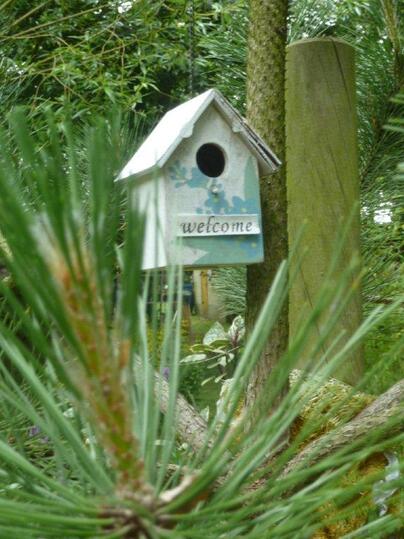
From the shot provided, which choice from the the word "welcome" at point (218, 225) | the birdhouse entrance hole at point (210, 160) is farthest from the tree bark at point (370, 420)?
the birdhouse entrance hole at point (210, 160)

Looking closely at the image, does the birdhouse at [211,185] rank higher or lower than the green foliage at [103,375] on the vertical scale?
higher

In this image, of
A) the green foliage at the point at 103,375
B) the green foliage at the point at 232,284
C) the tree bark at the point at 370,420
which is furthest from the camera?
the green foliage at the point at 232,284

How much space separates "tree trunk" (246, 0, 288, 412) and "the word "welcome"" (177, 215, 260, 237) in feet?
0.06

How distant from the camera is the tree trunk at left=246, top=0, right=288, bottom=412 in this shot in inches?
32.1

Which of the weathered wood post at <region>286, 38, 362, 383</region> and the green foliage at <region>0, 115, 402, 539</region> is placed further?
the weathered wood post at <region>286, 38, 362, 383</region>

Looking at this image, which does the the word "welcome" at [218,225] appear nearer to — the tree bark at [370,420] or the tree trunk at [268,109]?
the tree trunk at [268,109]

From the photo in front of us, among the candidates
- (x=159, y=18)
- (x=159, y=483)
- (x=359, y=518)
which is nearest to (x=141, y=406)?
(x=159, y=483)

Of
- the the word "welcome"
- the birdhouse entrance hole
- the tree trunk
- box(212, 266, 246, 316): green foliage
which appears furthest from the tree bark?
box(212, 266, 246, 316): green foliage

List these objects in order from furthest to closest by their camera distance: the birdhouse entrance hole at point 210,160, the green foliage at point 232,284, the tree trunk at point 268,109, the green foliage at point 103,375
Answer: the green foliage at point 232,284, the birdhouse entrance hole at point 210,160, the tree trunk at point 268,109, the green foliage at point 103,375

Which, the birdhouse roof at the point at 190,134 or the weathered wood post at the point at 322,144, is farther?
the weathered wood post at the point at 322,144

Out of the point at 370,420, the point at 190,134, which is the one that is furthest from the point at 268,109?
the point at 370,420

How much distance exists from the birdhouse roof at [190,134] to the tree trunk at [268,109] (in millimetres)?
18

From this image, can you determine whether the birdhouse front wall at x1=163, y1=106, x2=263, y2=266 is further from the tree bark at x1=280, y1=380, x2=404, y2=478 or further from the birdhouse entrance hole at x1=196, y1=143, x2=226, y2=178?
the tree bark at x1=280, y1=380, x2=404, y2=478

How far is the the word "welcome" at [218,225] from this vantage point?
848 millimetres
